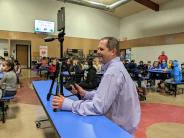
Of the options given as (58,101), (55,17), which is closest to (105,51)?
(58,101)

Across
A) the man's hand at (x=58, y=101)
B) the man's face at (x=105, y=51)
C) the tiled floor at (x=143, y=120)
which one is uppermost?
the man's face at (x=105, y=51)

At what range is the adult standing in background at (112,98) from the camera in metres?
1.44

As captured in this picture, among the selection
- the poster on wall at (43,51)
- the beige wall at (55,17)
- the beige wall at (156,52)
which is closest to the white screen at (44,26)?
the beige wall at (55,17)

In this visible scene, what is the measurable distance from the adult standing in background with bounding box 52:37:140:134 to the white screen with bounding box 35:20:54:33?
1215 cm

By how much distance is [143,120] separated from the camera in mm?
4098

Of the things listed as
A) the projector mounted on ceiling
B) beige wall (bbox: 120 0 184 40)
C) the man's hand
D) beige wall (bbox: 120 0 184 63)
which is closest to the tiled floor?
the man's hand

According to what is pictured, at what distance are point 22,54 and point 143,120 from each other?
37.4ft

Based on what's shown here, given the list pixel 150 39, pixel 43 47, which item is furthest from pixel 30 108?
pixel 150 39

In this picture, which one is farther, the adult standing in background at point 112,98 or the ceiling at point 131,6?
the ceiling at point 131,6

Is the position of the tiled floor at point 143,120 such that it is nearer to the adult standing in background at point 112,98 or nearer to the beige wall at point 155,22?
the adult standing in background at point 112,98

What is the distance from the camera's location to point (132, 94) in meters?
1.57

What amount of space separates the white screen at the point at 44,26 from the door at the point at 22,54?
5.52ft

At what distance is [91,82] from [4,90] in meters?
1.94

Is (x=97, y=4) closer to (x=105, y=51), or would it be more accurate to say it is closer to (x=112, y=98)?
(x=105, y=51)
